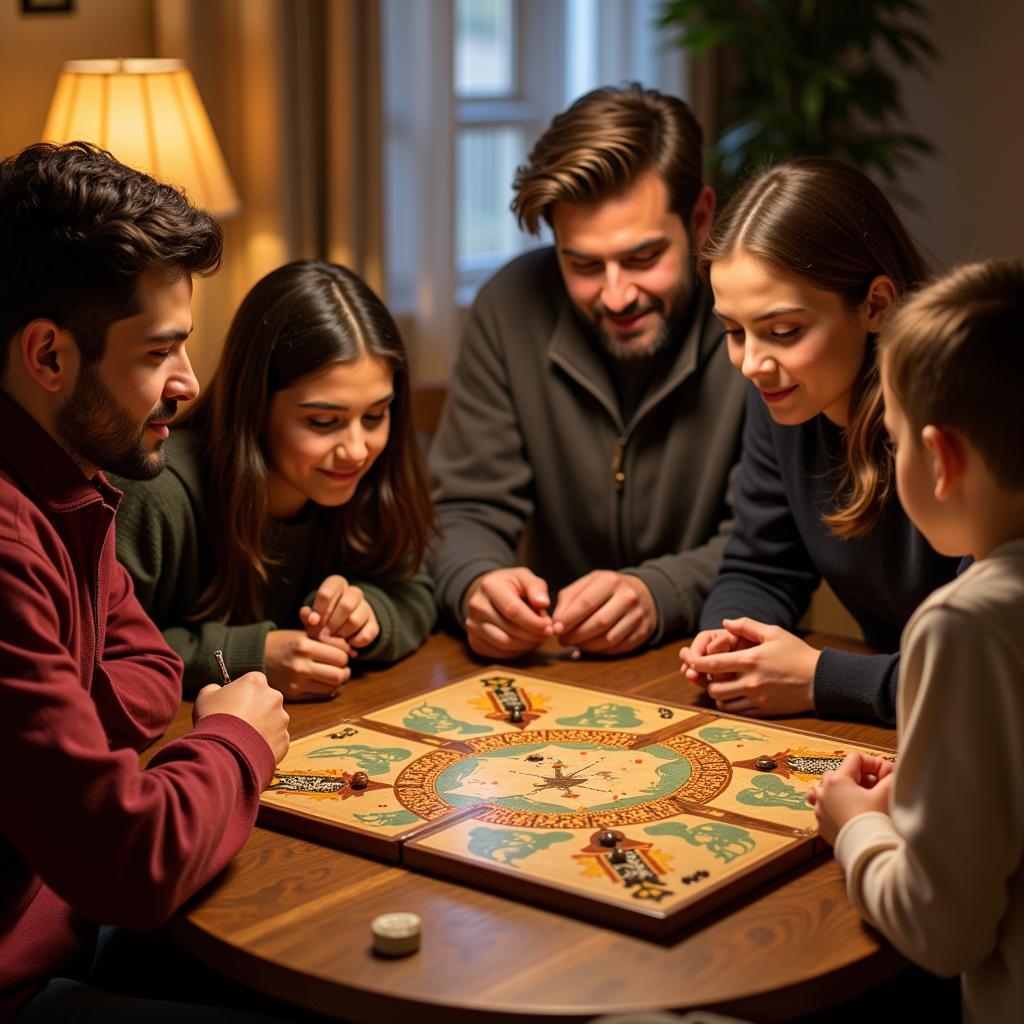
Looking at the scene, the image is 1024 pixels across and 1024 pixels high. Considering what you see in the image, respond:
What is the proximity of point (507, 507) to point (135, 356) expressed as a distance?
1.29 metres

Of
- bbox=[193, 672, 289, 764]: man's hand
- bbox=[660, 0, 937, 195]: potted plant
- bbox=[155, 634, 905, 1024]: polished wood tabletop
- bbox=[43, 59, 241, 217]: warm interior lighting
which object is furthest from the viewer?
bbox=[660, 0, 937, 195]: potted plant

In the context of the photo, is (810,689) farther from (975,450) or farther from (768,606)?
(975,450)

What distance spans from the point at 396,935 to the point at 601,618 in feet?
3.16

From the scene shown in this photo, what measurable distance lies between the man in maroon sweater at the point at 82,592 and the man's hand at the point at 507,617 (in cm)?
59

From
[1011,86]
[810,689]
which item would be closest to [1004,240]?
[1011,86]

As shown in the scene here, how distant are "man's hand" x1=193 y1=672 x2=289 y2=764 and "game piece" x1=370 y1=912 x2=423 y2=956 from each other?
32 centimetres

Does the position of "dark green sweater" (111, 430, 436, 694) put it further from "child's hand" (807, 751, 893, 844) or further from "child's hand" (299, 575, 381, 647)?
"child's hand" (807, 751, 893, 844)

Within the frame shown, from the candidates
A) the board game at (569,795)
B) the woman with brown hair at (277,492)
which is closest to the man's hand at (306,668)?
the woman with brown hair at (277,492)

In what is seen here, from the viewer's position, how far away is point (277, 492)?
7.62ft

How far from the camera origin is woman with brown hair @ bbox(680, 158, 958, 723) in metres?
2.02

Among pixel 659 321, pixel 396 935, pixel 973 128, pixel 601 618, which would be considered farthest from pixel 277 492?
pixel 973 128

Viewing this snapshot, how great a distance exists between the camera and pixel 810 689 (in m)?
2.01

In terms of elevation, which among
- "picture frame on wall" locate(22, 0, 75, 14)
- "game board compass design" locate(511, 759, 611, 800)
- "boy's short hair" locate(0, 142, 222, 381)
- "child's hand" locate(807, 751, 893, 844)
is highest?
"picture frame on wall" locate(22, 0, 75, 14)

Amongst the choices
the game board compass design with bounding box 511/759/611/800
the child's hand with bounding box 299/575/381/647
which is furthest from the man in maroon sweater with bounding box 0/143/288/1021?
the child's hand with bounding box 299/575/381/647
